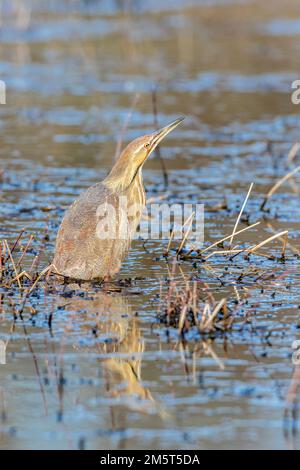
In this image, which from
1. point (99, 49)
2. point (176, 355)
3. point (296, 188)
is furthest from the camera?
point (99, 49)

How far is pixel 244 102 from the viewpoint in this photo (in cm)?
1441

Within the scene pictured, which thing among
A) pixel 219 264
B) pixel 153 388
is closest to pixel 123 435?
pixel 153 388

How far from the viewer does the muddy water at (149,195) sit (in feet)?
16.1

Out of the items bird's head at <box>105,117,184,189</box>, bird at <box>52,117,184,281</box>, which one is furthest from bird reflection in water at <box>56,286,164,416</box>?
bird's head at <box>105,117,184,189</box>

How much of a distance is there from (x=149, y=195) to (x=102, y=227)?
3220mm

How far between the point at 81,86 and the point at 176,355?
10.3 metres

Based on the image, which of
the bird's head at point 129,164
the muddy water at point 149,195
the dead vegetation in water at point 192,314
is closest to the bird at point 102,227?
the bird's head at point 129,164

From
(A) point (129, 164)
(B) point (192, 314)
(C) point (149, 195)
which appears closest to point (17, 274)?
(A) point (129, 164)

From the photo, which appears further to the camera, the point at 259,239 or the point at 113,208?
the point at 259,239

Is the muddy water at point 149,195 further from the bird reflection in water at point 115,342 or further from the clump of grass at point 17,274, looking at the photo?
the clump of grass at point 17,274

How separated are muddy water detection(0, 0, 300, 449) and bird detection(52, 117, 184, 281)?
0.49 ft

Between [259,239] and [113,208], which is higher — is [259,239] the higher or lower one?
the lower one

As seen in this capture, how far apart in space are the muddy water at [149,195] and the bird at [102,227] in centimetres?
15

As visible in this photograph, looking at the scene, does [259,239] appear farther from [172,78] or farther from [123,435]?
[172,78]
